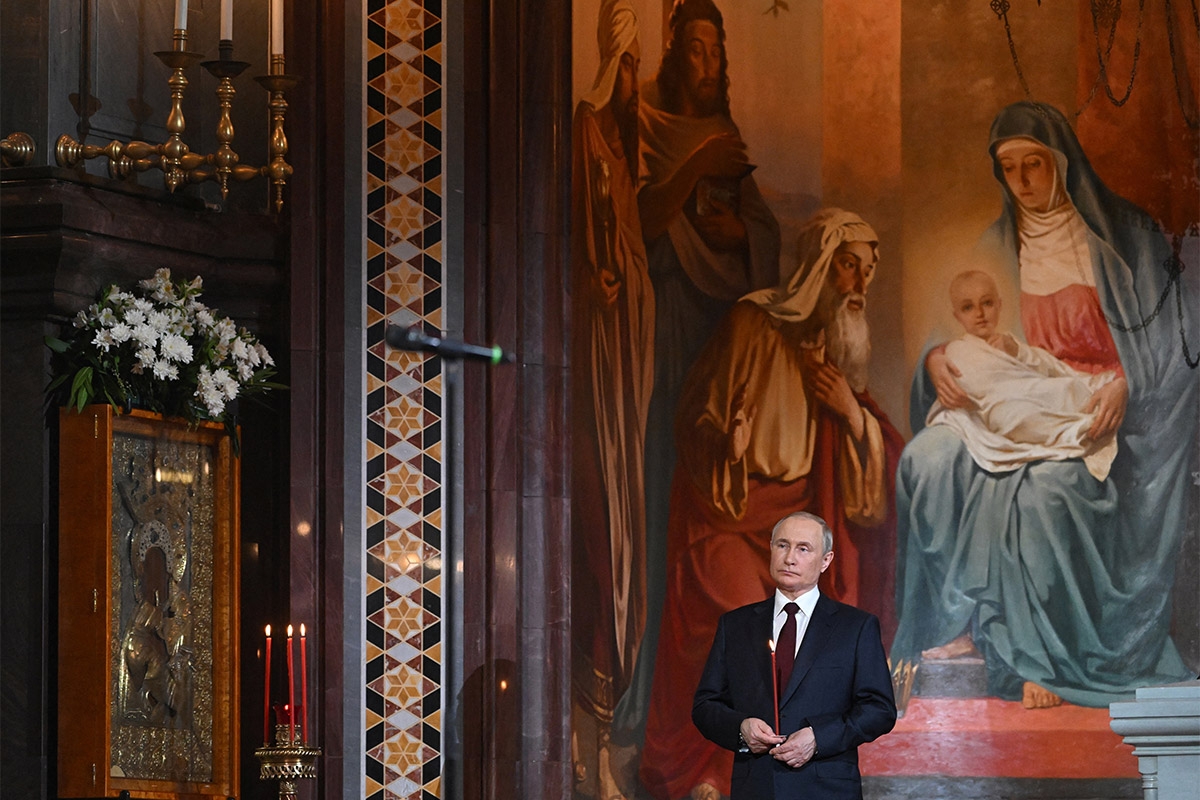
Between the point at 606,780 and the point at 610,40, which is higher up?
the point at 610,40

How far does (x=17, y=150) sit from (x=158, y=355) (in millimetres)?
820

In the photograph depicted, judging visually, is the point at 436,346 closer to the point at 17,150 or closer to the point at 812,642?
the point at 812,642

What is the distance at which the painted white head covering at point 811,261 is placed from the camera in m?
7.08

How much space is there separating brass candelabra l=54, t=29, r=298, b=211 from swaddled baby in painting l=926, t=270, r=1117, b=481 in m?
2.72

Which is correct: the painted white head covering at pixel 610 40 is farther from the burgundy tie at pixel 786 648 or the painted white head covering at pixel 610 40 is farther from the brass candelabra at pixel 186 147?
the burgundy tie at pixel 786 648

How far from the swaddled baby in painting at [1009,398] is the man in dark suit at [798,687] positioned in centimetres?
213

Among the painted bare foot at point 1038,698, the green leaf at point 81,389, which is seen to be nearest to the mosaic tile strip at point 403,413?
the green leaf at point 81,389

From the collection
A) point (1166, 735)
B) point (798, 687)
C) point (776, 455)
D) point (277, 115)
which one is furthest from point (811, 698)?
point (277, 115)

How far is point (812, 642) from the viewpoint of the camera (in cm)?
492

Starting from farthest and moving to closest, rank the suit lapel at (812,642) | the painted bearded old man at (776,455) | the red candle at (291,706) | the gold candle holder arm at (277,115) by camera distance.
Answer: the painted bearded old man at (776,455) → the gold candle holder arm at (277,115) → the red candle at (291,706) → the suit lapel at (812,642)

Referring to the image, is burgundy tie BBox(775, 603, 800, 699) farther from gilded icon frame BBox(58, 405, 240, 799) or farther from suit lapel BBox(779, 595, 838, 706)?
gilded icon frame BBox(58, 405, 240, 799)

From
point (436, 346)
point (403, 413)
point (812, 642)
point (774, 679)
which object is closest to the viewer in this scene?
point (436, 346)

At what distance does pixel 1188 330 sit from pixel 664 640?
2.37 m

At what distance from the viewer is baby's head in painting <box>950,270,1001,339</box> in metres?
7.03
